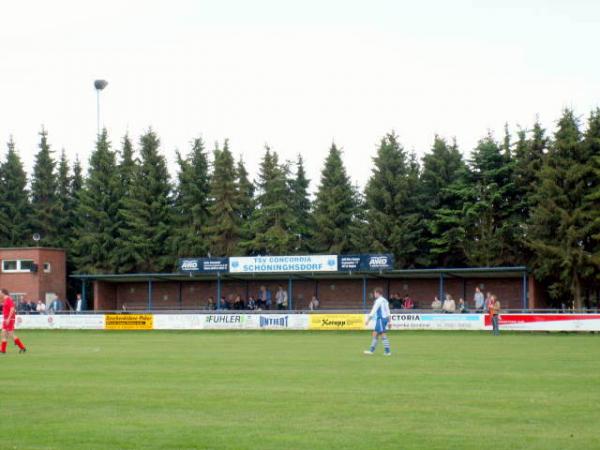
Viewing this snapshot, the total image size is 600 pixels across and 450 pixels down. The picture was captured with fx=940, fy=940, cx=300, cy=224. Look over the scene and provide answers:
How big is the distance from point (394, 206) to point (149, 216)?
19.1 m

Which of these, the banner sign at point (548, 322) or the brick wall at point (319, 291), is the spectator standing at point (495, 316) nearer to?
the banner sign at point (548, 322)

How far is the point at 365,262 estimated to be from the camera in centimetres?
A: 5381

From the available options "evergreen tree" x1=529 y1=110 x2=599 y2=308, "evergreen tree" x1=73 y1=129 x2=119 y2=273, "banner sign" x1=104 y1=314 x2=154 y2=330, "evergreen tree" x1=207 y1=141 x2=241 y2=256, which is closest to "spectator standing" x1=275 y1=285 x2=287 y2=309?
"banner sign" x1=104 y1=314 x2=154 y2=330

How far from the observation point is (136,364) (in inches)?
906

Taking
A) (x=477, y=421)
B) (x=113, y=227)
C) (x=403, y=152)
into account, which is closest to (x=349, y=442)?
(x=477, y=421)

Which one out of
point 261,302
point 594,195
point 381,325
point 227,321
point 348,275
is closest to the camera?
point 381,325

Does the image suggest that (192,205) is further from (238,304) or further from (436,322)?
(436,322)

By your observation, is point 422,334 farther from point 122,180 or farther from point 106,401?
point 122,180

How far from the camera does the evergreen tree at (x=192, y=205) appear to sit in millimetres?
70250

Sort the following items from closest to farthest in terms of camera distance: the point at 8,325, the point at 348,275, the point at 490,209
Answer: the point at 8,325
the point at 348,275
the point at 490,209

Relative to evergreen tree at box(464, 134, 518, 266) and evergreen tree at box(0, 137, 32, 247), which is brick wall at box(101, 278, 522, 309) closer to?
evergreen tree at box(464, 134, 518, 266)

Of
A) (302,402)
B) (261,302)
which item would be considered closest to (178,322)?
(261,302)

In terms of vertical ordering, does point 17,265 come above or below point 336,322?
above

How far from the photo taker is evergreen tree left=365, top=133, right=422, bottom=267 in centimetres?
6438
